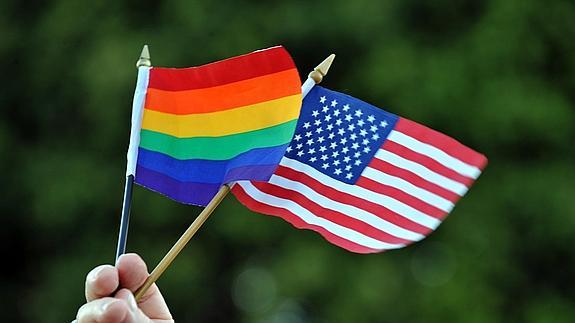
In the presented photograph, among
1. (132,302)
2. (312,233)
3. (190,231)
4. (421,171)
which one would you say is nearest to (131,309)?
(132,302)

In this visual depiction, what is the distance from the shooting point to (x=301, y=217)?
215 centimetres

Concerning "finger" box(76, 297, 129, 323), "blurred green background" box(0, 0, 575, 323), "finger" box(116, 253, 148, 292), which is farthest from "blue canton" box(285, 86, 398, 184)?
"blurred green background" box(0, 0, 575, 323)

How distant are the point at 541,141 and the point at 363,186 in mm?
4464

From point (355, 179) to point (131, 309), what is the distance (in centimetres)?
60

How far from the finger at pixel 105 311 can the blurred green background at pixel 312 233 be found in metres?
4.53

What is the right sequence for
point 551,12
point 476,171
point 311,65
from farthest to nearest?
point 551,12, point 311,65, point 476,171

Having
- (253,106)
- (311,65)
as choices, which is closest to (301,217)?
(253,106)

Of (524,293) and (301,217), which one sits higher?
(301,217)

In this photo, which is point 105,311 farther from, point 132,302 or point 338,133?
point 338,133

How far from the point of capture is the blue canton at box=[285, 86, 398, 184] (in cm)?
213

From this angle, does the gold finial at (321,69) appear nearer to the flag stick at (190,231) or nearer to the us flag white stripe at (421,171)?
the flag stick at (190,231)

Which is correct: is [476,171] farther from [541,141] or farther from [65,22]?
[65,22]

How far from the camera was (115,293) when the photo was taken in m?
1.72

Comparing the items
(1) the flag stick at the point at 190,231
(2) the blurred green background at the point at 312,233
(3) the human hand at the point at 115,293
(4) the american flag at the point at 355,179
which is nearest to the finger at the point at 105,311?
(3) the human hand at the point at 115,293
